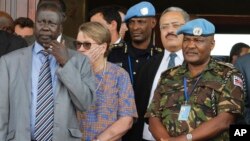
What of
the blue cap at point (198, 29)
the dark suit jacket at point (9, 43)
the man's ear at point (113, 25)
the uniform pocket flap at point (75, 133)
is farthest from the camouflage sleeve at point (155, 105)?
the man's ear at point (113, 25)

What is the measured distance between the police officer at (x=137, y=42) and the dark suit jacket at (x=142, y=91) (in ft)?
0.56

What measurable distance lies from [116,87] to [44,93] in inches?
34.3

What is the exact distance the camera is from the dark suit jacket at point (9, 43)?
6238 mm

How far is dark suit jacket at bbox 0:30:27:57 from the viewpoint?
624cm

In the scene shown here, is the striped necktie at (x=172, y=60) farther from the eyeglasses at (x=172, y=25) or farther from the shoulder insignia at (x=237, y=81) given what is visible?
A: the shoulder insignia at (x=237, y=81)

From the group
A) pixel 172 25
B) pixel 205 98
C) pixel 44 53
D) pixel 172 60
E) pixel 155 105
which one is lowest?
pixel 155 105

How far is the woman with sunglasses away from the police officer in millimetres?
640

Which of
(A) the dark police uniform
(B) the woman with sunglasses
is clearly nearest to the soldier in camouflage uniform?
(B) the woman with sunglasses

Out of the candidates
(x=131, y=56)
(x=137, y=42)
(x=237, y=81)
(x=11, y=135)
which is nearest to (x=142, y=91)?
(x=131, y=56)

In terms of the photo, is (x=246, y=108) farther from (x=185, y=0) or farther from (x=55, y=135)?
(x=185, y=0)

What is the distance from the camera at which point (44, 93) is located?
16.6 feet

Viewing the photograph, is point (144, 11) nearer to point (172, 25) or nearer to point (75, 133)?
point (172, 25)

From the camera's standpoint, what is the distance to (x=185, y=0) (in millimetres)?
12000

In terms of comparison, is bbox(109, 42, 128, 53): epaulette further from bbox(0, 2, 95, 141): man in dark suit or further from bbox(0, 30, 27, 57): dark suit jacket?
bbox(0, 2, 95, 141): man in dark suit
